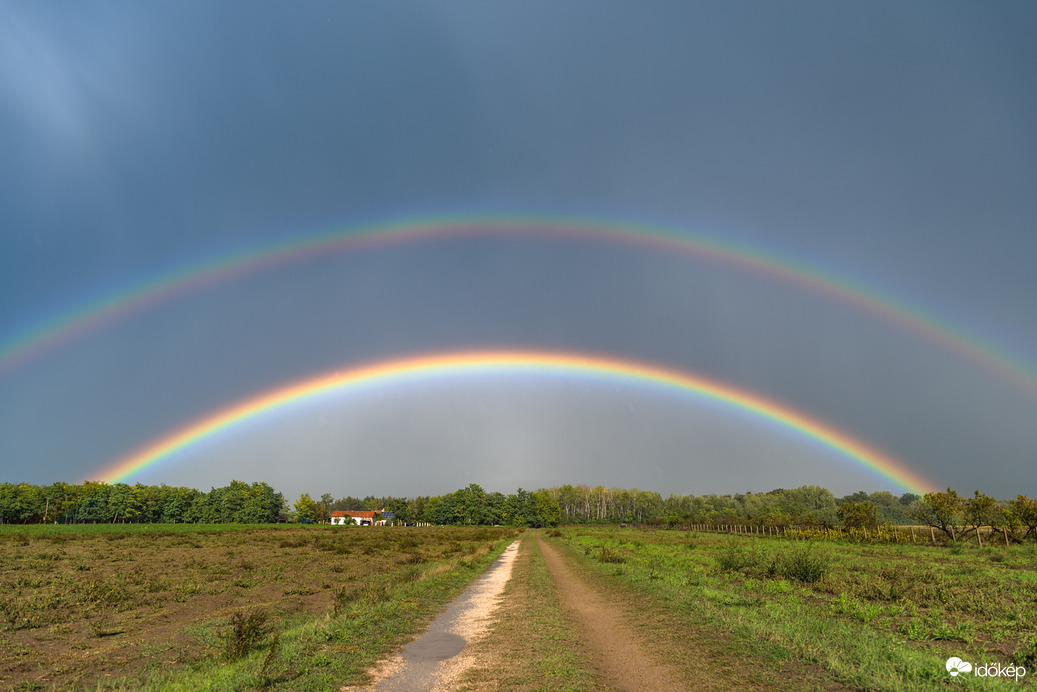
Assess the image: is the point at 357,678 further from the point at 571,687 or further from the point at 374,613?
the point at 374,613

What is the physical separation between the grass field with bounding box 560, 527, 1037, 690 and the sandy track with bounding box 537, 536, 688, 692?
2.03 metres

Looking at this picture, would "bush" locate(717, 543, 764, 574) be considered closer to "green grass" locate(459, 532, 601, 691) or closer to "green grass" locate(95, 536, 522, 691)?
"green grass" locate(459, 532, 601, 691)

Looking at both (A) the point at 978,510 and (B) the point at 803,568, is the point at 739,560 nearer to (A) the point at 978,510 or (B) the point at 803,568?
(B) the point at 803,568

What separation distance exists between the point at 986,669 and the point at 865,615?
5558 mm

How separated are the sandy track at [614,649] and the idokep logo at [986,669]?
5397 mm

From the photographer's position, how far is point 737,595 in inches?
770

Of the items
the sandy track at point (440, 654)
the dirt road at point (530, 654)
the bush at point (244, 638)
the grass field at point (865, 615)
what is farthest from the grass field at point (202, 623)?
the grass field at point (865, 615)

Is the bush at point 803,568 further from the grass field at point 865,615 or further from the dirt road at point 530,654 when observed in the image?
the dirt road at point 530,654

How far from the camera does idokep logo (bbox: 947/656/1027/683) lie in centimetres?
960

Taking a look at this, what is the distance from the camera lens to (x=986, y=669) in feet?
32.9

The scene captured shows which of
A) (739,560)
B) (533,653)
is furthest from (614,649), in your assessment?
(739,560)

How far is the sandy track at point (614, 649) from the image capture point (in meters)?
10.0

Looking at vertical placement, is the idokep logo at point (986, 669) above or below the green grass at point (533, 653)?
above

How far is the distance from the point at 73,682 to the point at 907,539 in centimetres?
7377
